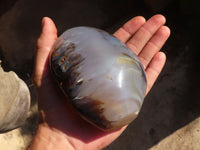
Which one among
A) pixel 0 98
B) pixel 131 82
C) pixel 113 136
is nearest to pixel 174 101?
pixel 113 136

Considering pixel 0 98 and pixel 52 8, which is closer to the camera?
pixel 0 98

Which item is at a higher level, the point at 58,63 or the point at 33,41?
the point at 58,63

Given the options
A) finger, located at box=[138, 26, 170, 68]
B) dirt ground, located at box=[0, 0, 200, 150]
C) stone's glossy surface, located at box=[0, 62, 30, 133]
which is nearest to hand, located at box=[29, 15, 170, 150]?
stone's glossy surface, located at box=[0, 62, 30, 133]

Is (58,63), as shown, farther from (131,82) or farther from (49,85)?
(131,82)

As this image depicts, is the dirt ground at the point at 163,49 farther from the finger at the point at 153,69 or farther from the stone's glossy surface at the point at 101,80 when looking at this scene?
the stone's glossy surface at the point at 101,80

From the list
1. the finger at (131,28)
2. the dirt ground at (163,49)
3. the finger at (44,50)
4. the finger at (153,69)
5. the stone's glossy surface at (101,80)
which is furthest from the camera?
the dirt ground at (163,49)

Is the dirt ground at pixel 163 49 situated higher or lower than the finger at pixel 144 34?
lower

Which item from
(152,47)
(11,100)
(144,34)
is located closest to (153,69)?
(152,47)

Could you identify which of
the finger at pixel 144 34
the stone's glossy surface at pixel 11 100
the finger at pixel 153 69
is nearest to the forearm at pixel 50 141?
the stone's glossy surface at pixel 11 100
